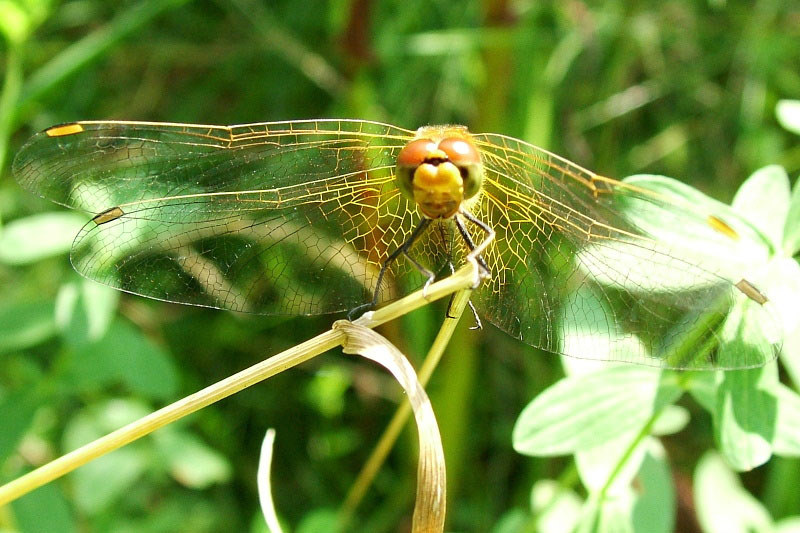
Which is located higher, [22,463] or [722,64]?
[722,64]

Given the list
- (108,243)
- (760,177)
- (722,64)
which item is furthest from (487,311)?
(722,64)

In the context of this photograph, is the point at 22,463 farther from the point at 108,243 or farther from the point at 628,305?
the point at 628,305

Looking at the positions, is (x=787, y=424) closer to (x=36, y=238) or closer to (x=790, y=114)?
(x=790, y=114)

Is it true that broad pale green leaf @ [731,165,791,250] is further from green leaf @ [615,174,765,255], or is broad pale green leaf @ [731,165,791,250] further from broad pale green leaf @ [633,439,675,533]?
broad pale green leaf @ [633,439,675,533]

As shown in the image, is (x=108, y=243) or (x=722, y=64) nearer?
(x=108, y=243)

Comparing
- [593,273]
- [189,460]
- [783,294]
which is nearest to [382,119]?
[189,460]

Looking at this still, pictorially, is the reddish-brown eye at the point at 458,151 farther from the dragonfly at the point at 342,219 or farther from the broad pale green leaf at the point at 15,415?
the broad pale green leaf at the point at 15,415
